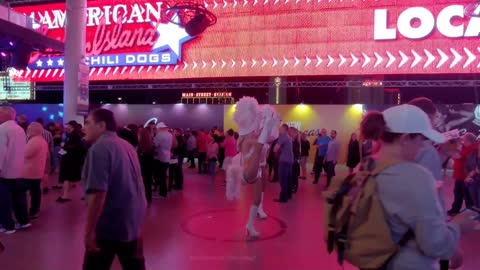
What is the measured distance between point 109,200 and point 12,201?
3872 mm

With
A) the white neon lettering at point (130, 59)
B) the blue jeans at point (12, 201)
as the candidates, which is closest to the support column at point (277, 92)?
the white neon lettering at point (130, 59)

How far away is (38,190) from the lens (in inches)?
245

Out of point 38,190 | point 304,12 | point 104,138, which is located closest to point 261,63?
point 304,12

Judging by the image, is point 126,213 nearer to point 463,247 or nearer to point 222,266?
point 222,266

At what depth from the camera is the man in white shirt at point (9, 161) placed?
511cm

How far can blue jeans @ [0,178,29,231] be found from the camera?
17.2 ft

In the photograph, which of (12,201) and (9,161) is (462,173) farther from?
(12,201)

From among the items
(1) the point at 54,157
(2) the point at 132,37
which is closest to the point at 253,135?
(1) the point at 54,157

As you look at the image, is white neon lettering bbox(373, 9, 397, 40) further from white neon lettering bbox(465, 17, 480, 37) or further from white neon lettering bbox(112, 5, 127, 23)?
white neon lettering bbox(112, 5, 127, 23)

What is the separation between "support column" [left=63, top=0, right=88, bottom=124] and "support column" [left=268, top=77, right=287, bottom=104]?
656cm

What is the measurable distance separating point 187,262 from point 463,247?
3.53 metres

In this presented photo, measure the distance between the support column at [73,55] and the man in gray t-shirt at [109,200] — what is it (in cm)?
807

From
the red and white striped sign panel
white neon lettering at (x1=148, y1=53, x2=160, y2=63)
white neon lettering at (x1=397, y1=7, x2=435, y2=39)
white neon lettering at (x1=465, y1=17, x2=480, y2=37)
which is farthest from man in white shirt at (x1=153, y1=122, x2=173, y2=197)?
white neon lettering at (x1=465, y1=17, x2=480, y2=37)

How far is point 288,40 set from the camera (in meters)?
14.3
